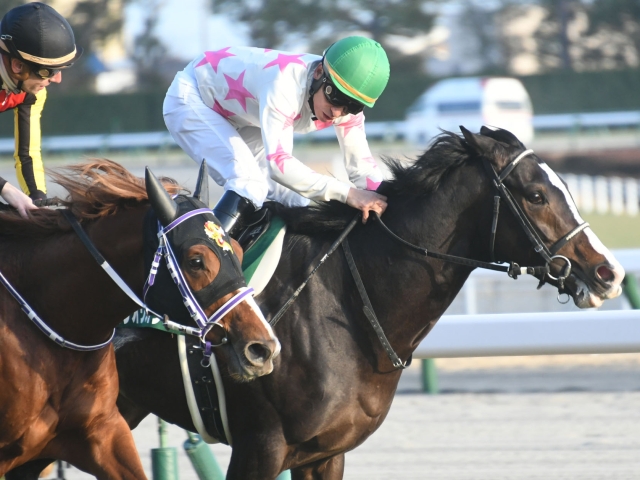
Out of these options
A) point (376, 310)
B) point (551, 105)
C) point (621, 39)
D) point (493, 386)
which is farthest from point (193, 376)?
point (621, 39)

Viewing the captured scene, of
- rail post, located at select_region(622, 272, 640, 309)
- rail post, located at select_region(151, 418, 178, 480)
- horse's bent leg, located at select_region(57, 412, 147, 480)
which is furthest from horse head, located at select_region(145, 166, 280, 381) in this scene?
rail post, located at select_region(622, 272, 640, 309)

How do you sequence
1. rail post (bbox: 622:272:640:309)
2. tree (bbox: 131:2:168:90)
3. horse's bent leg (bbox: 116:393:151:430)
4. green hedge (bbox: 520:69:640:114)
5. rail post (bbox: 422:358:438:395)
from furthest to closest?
tree (bbox: 131:2:168:90), green hedge (bbox: 520:69:640:114), rail post (bbox: 422:358:438:395), rail post (bbox: 622:272:640:309), horse's bent leg (bbox: 116:393:151:430)

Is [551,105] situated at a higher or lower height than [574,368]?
lower

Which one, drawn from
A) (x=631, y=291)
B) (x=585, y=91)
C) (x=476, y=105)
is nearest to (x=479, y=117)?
(x=476, y=105)

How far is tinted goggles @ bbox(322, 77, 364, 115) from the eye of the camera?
141 inches

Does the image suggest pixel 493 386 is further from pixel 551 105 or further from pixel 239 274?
pixel 551 105

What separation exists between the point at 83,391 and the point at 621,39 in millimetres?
34002

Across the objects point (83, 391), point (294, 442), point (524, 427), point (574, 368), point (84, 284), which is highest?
point (84, 284)

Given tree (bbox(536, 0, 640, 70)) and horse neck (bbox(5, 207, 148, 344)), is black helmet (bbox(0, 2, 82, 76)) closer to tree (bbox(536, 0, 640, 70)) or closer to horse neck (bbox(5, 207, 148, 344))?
horse neck (bbox(5, 207, 148, 344))

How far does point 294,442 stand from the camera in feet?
11.1

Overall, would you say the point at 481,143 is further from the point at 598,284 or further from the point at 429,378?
the point at 429,378

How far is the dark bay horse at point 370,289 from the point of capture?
337cm

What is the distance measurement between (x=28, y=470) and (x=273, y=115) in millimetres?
Result: 1436

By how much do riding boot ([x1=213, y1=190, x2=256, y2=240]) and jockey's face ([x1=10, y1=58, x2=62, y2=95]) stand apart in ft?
2.24
